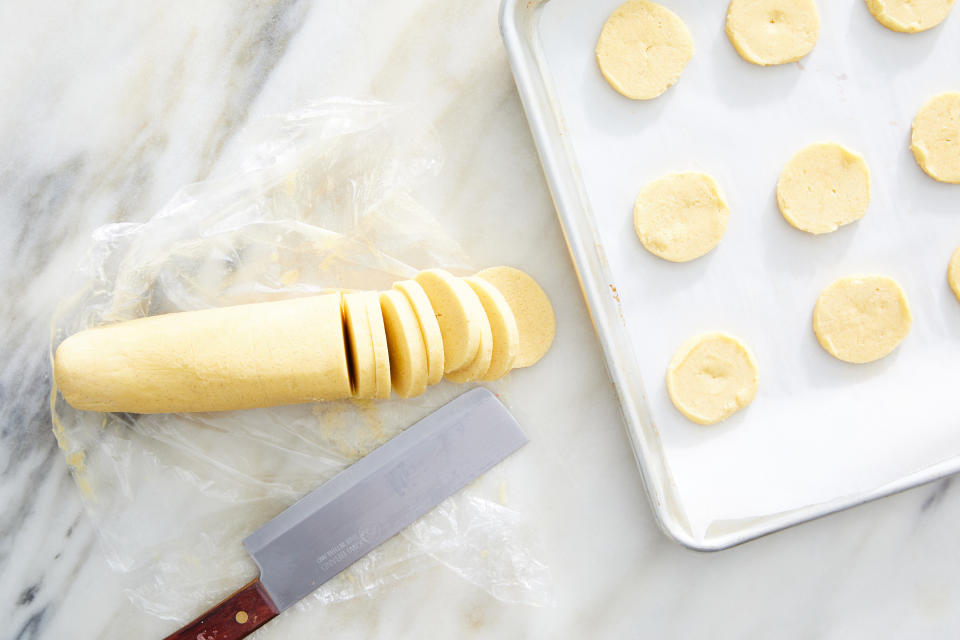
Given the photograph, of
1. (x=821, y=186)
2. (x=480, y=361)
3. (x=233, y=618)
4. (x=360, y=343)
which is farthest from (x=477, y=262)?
(x=233, y=618)

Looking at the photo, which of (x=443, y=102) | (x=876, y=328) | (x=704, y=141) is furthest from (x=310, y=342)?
(x=876, y=328)

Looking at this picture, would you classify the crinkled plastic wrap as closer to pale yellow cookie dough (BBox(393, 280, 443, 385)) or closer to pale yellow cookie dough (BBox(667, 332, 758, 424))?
pale yellow cookie dough (BBox(393, 280, 443, 385))

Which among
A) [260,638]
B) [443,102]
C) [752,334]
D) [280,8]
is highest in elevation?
[280,8]

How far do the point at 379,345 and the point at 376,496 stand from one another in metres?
0.34

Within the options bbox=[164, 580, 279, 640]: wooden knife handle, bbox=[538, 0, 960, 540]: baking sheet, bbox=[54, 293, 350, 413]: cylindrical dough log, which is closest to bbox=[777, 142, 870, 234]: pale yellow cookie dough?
bbox=[538, 0, 960, 540]: baking sheet

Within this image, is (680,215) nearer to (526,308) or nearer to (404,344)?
(526,308)

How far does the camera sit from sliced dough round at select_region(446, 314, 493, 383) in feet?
3.78

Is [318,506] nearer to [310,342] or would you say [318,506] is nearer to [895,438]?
[310,342]

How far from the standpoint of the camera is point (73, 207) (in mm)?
1291

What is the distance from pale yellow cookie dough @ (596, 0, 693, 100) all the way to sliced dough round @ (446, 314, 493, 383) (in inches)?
20.1

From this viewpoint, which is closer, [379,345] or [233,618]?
[379,345]

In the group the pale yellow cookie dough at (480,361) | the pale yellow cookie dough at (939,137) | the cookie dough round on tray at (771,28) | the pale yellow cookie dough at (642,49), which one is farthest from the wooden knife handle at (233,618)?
the pale yellow cookie dough at (939,137)

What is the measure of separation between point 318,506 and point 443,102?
0.78m

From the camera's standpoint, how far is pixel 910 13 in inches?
51.0
